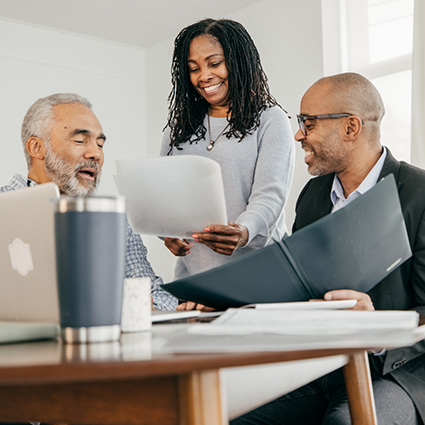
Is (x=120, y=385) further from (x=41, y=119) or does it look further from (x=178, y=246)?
(x=41, y=119)

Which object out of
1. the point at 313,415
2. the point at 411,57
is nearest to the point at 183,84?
the point at 313,415

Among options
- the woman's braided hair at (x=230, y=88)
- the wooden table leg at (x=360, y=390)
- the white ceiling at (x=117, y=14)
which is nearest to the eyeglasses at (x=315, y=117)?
the woman's braided hair at (x=230, y=88)

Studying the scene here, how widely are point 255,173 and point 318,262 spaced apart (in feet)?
2.93

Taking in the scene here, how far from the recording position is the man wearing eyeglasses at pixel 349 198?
1.22 meters

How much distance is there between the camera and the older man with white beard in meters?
→ 1.93

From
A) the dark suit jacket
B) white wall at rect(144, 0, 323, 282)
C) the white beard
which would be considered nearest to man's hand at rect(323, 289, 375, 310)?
the dark suit jacket

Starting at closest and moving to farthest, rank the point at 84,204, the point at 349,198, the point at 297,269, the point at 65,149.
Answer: the point at 84,204
the point at 297,269
the point at 349,198
the point at 65,149

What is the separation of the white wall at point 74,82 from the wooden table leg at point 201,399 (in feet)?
16.3

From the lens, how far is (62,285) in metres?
0.67

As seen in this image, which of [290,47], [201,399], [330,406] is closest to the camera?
[201,399]

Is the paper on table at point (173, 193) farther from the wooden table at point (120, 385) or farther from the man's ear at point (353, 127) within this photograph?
the wooden table at point (120, 385)

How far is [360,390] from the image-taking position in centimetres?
106

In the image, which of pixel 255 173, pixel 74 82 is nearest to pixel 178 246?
pixel 255 173

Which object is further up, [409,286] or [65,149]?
[65,149]
